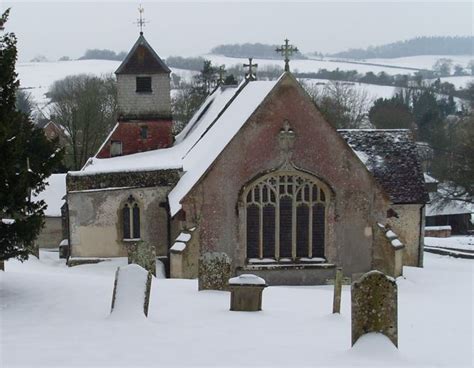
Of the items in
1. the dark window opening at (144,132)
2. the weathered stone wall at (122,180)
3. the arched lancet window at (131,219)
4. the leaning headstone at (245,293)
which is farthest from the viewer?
the dark window opening at (144,132)

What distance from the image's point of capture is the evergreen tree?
37.6ft

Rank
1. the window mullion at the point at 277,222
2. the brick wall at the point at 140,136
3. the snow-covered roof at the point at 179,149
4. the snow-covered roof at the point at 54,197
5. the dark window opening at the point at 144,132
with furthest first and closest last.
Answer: the snow-covered roof at the point at 54,197 → the dark window opening at the point at 144,132 → the brick wall at the point at 140,136 → the snow-covered roof at the point at 179,149 → the window mullion at the point at 277,222

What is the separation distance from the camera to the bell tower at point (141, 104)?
31.3 meters

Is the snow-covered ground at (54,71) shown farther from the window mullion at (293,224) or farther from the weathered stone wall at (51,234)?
the window mullion at (293,224)

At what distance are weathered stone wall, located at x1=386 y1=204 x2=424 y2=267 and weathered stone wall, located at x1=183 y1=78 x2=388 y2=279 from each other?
17.9 feet

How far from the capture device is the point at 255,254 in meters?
21.0

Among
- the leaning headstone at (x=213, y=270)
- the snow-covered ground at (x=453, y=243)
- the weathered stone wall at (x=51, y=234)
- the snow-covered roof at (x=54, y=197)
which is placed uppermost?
the leaning headstone at (x=213, y=270)

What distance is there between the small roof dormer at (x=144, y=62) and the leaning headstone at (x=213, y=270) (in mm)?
18049

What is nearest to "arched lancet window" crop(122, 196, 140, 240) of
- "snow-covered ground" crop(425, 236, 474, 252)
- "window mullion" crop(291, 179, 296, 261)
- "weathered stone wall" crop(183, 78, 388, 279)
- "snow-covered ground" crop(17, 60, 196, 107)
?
"weathered stone wall" crop(183, 78, 388, 279)

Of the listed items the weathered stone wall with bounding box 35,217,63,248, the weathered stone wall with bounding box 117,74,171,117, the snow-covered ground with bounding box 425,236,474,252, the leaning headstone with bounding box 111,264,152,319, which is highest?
the weathered stone wall with bounding box 117,74,171,117

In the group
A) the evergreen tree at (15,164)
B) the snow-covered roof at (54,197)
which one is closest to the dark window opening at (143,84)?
the snow-covered roof at (54,197)

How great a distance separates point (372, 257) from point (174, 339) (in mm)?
12913

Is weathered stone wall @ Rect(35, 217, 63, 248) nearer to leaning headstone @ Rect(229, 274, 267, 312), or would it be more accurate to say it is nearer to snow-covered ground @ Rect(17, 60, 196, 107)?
leaning headstone @ Rect(229, 274, 267, 312)

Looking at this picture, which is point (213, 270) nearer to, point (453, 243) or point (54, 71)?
point (453, 243)
